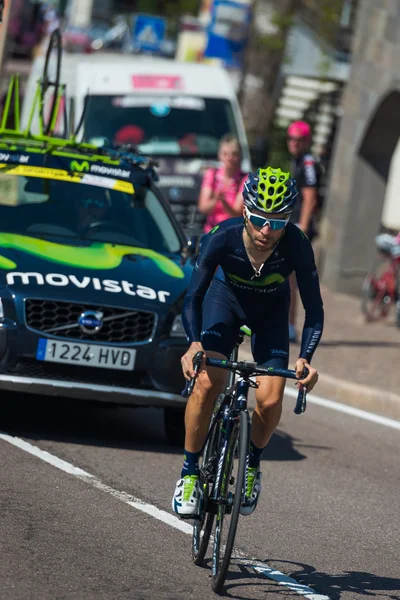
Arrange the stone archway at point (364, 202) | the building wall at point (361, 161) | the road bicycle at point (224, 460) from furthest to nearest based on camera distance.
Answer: the stone archway at point (364, 202) → the building wall at point (361, 161) → the road bicycle at point (224, 460)

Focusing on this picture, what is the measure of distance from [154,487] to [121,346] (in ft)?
3.94

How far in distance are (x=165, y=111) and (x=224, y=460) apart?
13658 millimetres

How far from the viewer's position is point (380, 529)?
793cm

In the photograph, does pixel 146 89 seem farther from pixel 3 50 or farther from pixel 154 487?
pixel 154 487

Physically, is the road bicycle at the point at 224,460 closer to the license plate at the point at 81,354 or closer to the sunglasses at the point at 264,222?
the sunglasses at the point at 264,222

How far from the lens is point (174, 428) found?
31.6 feet

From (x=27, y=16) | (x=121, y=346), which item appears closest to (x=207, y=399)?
(x=121, y=346)

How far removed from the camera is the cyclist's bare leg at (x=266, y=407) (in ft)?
21.6

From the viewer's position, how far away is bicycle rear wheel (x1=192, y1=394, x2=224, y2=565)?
6523 millimetres

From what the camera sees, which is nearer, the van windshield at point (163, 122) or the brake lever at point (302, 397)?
the brake lever at point (302, 397)

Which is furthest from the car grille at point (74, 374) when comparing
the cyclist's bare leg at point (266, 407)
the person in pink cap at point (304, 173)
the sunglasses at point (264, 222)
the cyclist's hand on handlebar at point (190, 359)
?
the person in pink cap at point (304, 173)

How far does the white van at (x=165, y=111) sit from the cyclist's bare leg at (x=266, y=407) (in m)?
12.2

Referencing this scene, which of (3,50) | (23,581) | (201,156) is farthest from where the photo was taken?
(201,156)

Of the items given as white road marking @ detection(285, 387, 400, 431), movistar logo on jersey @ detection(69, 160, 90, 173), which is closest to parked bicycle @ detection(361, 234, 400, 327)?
white road marking @ detection(285, 387, 400, 431)
